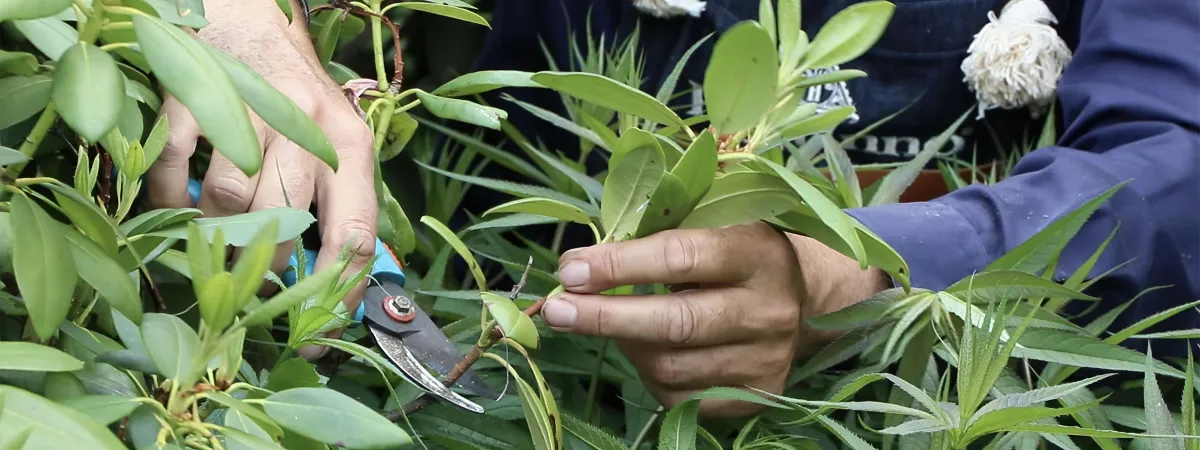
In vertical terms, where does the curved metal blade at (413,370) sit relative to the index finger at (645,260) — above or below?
below

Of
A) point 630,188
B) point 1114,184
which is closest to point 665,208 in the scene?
point 630,188

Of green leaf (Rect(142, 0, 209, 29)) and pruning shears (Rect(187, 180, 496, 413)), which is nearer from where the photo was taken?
green leaf (Rect(142, 0, 209, 29))

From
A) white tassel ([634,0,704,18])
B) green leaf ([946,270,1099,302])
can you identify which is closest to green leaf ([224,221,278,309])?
green leaf ([946,270,1099,302])

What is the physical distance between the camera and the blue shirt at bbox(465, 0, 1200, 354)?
608 millimetres

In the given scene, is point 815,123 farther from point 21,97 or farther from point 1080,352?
point 21,97

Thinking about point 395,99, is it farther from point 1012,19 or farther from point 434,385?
point 1012,19

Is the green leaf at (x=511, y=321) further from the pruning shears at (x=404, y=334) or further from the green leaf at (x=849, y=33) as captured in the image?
the green leaf at (x=849, y=33)

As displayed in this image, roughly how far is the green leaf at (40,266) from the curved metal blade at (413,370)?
180mm

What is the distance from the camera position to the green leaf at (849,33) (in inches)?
17.2

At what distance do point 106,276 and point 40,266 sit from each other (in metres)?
0.02

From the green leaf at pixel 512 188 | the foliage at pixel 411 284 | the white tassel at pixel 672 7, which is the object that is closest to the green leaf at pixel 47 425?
the foliage at pixel 411 284

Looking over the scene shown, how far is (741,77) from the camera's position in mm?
386

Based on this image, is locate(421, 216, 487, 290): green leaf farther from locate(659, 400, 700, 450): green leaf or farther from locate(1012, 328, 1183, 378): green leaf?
locate(1012, 328, 1183, 378): green leaf

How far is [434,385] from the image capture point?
0.43 metres
